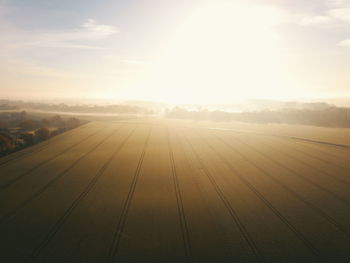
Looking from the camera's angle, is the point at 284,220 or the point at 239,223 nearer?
the point at 239,223

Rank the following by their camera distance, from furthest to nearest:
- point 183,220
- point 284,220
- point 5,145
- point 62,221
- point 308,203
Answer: point 5,145, point 308,203, point 284,220, point 183,220, point 62,221

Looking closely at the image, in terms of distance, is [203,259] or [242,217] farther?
[242,217]

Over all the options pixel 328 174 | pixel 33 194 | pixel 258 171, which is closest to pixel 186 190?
pixel 258 171

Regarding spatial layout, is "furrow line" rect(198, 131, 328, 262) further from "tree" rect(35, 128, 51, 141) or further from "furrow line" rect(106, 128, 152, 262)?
"tree" rect(35, 128, 51, 141)

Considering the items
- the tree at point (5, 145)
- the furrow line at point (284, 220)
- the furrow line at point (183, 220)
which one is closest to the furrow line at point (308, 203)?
the furrow line at point (284, 220)

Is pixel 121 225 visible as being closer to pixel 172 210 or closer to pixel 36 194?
pixel 172 210

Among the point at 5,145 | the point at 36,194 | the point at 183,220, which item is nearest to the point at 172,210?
the point at 183,220

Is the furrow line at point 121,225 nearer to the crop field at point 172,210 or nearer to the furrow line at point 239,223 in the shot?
the crop field at point 172,210

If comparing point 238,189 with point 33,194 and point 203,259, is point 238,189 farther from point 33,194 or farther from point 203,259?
point 33,194
